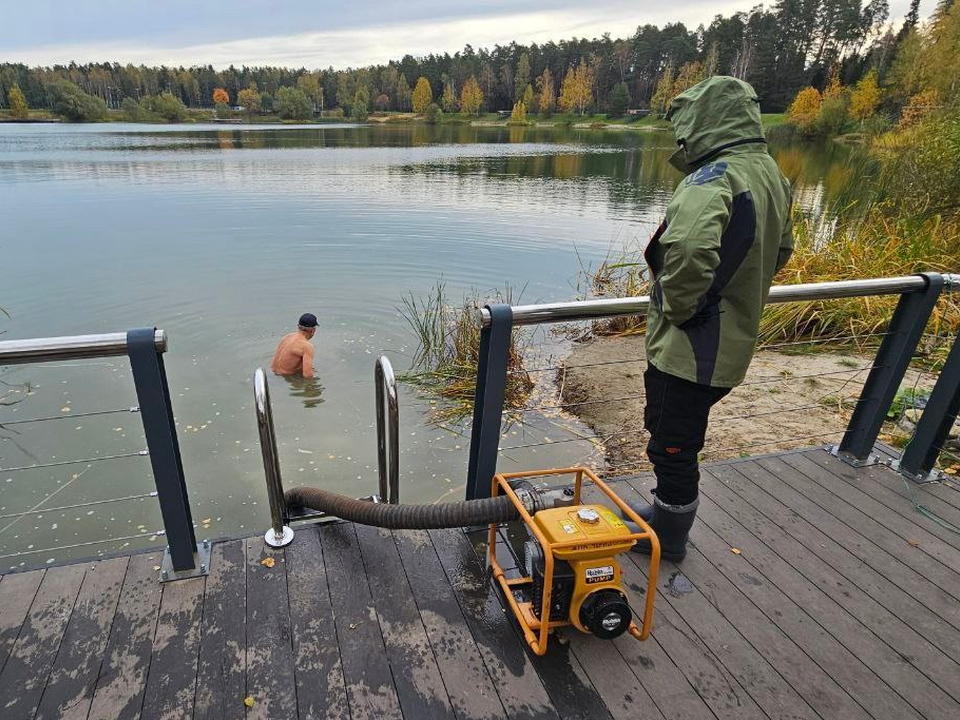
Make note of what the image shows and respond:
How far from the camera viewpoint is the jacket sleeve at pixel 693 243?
178 centimetres

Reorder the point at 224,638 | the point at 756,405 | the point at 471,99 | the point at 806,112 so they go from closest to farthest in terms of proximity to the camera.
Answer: the point at 224,638, the point at 756,405, the point at 806,112, the point at 471,99

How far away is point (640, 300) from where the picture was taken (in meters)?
2.46

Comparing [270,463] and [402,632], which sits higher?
[270,463]

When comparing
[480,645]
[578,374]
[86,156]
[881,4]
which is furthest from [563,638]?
[881,4]

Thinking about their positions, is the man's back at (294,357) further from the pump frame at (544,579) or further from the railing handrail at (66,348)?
the pump frame at (544,579)

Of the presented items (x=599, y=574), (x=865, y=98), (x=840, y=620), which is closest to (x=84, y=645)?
(x=599, y=574)

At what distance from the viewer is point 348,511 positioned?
2.36 m

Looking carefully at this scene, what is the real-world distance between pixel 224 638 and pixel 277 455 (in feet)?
2.39

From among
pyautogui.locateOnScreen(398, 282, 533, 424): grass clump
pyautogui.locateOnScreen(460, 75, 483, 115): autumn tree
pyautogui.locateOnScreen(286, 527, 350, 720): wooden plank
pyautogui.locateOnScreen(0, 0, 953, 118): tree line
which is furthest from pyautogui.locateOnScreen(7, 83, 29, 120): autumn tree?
pyautogui.locateOnScreen(286, 527, 350, 720): wooden plank

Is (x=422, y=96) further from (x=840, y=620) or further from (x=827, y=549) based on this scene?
(x=840, y=620)

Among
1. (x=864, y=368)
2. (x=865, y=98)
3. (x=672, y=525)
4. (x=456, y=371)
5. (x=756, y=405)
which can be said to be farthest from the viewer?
(x=865, y=98)

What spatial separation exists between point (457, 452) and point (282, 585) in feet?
9.80

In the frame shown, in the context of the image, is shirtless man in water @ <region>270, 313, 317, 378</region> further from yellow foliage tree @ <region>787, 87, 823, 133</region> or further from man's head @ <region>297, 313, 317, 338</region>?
yellow foliage tree @ <region>787, 87, 823, 133</region>

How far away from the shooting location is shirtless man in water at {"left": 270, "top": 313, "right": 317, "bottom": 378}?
6203mm
